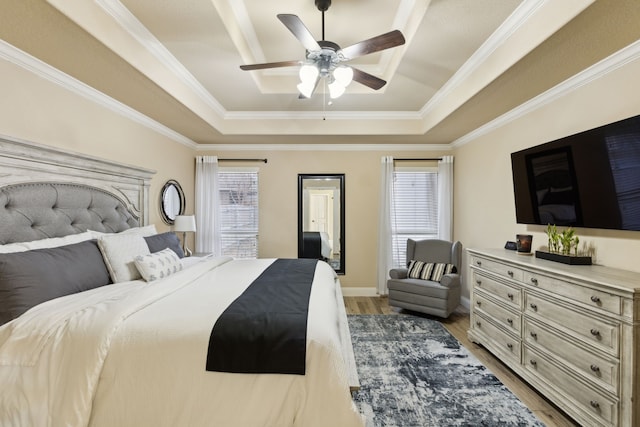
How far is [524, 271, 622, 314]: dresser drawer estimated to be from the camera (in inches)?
69.0

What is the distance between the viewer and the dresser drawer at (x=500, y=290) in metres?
2.57

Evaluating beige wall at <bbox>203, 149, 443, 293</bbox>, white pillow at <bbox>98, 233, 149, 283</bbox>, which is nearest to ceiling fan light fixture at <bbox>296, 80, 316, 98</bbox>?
white pillow at <bbox>98, 233, 149, 283</bbox>

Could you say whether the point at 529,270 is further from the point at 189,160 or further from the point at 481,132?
the point at 189,160

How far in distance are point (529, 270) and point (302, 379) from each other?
2.00 meters

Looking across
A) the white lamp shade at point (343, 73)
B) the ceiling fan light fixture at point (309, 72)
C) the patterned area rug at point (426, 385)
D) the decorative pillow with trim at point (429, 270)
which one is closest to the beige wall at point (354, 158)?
the decorative pillow with trim at point (429, 270)

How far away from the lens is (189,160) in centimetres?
479

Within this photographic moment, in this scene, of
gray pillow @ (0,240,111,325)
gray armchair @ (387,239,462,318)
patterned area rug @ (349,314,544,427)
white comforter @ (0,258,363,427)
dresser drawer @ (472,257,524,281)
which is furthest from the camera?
gray armchair @ (387,239,462,318)

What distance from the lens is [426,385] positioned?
2438 millimetres

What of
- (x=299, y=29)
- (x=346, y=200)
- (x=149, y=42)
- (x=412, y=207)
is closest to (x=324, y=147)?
(x=346, y=200)

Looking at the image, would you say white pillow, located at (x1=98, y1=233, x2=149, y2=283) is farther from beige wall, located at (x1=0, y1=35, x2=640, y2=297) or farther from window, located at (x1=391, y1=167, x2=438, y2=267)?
window, located at (x1=391, y1=167, x2=438, y2=267)

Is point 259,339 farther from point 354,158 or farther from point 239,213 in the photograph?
point 354,158

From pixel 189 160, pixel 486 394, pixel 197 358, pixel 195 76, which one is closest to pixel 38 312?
pixel 197 358

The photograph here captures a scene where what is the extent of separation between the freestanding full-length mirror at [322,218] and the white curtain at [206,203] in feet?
4.41

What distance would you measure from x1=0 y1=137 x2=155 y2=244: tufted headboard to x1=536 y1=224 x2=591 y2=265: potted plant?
150 inches
